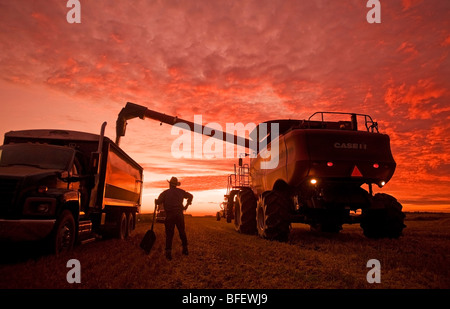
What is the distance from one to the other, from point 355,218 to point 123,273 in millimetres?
7701

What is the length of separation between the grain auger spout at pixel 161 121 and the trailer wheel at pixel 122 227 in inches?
284

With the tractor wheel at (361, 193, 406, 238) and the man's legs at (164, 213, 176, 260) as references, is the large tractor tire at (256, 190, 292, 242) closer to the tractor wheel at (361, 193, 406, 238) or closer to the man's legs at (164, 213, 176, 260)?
the tractor wheel at (361, 193, 406, 238)

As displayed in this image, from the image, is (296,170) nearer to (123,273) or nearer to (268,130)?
(268,130)

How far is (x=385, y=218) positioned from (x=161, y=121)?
14314mm

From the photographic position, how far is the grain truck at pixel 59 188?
20.7 ft

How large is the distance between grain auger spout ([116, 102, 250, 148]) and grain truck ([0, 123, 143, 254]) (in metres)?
7.84

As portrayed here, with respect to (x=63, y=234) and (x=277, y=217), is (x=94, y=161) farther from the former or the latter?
(x=277, y=217)

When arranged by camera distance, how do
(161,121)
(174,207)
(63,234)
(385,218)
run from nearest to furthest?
(63,234)
(174,207)
(385,218)
(161,121)

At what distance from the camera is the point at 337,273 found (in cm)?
553

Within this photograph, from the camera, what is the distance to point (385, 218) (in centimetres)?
1005

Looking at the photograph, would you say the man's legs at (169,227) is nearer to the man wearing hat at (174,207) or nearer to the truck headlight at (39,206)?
the man wearing hat at (174,207)

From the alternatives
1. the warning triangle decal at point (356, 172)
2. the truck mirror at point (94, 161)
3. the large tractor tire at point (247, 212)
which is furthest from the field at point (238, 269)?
the large tractor tire at point (247, 212)

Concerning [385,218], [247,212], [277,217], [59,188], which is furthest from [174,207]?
[385,218]

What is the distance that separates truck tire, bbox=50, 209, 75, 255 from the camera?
21.9ft
